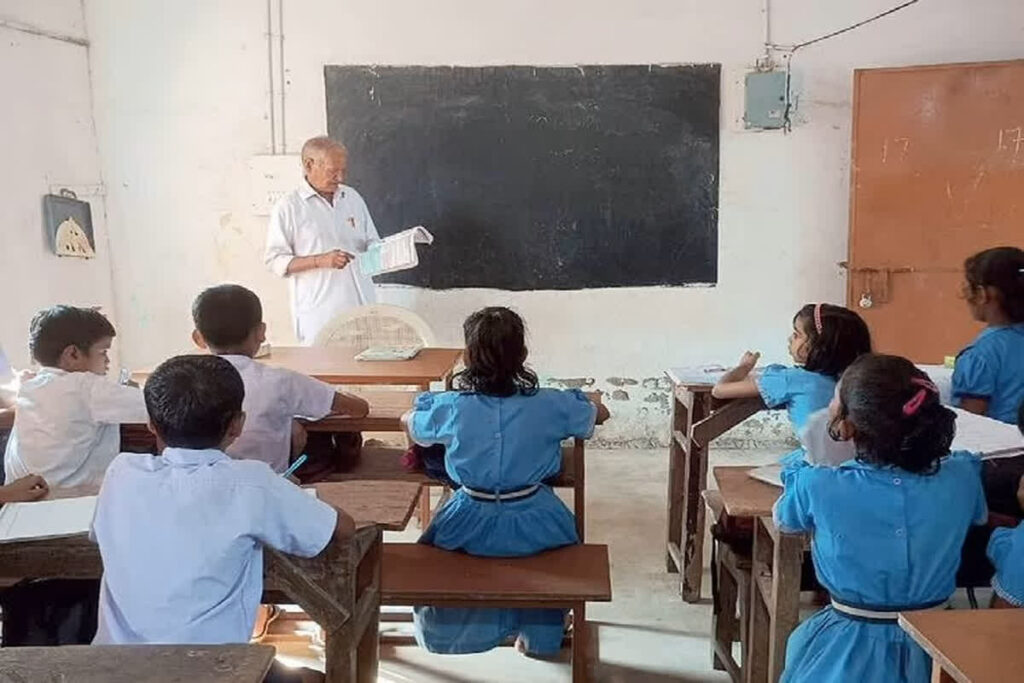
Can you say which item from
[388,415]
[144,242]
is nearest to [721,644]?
[388,415]

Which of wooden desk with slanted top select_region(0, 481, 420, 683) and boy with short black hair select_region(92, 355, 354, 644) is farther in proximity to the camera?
wooden desk with slanted top select_region(0, 481, 420, 683)

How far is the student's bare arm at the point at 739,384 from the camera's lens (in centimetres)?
286

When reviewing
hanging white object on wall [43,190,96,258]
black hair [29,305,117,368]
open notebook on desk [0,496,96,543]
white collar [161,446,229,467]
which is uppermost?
hanging white object on wall [43,190,96,258]

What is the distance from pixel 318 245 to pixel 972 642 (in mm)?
3602

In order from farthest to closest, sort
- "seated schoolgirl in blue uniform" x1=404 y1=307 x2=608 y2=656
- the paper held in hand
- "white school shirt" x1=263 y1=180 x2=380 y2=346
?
"white school shirt" x1=263 y1=180 x2=380 y2=346 → the paper held in hand → "seated schoolgirl in blue uniform" x1=404 y1=307 x2=608 y2=656

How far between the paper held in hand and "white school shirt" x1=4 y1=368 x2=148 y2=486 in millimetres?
1875

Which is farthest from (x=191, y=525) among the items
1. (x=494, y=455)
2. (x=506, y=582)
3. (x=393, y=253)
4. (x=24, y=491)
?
(x=393, y=253)

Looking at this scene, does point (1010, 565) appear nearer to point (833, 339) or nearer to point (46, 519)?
point (833, 339)

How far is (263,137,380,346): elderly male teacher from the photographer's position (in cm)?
447

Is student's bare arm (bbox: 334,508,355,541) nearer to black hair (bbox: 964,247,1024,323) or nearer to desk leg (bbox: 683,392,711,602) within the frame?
desk leg (bbox: 683,392,711,602)

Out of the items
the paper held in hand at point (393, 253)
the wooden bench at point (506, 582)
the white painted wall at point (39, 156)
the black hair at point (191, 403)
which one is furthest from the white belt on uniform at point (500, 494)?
the white painted wall at point (39, 156)

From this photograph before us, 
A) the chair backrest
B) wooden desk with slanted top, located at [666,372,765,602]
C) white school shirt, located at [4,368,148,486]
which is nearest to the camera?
white school shirt, located at [4,368,148,486]

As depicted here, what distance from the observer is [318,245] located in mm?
4566

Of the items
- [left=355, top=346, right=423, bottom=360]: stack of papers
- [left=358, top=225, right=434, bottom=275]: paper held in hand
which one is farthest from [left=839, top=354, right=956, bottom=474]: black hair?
[left=358, top=225, right=434, bottom=275]: paper held in hand
